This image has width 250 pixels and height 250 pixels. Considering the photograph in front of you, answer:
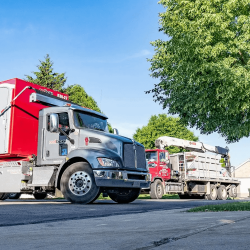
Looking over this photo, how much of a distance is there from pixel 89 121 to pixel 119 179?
215cm

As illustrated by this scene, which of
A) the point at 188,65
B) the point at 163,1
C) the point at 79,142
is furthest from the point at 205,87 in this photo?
the point at 79,142

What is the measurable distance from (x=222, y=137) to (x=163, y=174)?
427cm

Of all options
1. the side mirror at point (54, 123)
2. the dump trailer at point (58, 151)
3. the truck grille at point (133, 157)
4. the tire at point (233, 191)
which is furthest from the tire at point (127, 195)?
the tire at point (233, 191)

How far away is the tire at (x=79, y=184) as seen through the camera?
10.4 metres

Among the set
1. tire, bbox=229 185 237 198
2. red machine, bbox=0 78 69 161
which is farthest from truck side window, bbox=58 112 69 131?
tire, bbox=229 185 237 198

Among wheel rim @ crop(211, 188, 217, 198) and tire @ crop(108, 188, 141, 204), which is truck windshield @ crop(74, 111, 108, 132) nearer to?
tire @ crop(108, 188, 141, 204)

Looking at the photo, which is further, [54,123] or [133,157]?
[133,157]

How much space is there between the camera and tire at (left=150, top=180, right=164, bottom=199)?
1814cm

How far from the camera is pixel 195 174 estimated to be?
21109mm

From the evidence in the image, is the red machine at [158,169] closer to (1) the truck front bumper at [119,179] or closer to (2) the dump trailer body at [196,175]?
(2) the dump trailer body at [196,175]

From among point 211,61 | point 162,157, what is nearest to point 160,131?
point 162,157

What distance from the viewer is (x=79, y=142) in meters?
11.0

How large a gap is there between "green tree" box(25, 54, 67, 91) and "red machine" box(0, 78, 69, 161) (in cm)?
2851

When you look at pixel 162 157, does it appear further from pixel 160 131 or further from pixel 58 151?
pixel 160 131
